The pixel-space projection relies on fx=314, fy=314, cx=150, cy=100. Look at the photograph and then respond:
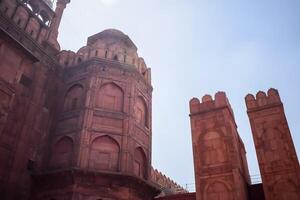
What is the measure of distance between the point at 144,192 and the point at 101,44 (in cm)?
969

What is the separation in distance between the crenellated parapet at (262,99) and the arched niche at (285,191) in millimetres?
3723

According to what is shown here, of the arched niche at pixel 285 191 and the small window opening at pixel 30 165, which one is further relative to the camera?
the small window opening at pixel 30 165

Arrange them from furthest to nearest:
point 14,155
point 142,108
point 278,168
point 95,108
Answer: point 142,108 < point 95,108 < point 14,155 < point 278,168

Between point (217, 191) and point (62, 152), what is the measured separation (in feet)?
27.1

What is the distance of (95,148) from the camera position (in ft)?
53.4

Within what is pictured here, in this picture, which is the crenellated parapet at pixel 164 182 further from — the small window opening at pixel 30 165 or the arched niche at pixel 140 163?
the small window opening at pixel 30 165

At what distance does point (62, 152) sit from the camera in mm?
16562

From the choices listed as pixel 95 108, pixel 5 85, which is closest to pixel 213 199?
pixel 95 108

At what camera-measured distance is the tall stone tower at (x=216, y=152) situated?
13.1 m

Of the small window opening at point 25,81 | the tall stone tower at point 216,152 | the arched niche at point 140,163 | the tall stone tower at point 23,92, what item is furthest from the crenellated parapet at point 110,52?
the tall stone tower at point 216,152

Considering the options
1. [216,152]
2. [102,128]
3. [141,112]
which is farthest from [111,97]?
[216,152]

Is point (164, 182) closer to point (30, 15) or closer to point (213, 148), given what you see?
point (213, 148)

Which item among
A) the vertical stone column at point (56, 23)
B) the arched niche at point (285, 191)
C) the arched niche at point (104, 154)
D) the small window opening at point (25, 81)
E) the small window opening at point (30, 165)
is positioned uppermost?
the vertical stone column at point (56, 23)

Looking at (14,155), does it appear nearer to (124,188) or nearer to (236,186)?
(124,188)
